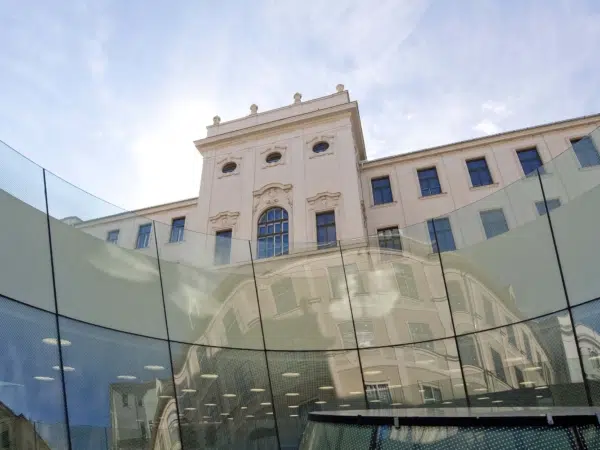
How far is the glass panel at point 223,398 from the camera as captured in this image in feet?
30.6

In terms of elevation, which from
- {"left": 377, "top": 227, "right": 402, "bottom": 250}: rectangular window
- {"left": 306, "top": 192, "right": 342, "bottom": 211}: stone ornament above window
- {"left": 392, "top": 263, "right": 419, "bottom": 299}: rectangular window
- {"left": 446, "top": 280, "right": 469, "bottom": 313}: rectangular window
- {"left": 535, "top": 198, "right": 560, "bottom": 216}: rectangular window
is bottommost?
{"left": 446, "top": 280, "right": 469, "bottom": 313}: rectangular window

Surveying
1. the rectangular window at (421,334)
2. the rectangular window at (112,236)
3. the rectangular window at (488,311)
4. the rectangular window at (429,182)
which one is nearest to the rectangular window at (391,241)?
the rectangular window at (421,334)

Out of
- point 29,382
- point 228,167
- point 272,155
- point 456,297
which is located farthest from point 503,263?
point 228,167

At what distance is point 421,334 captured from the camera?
12.7m

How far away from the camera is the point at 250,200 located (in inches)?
1006

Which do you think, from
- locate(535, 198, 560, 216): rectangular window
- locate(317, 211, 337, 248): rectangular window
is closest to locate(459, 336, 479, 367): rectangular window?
locate(535, 198, 560, 216): rectangular window

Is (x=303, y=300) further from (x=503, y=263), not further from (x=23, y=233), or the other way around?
(x=23, y=233)

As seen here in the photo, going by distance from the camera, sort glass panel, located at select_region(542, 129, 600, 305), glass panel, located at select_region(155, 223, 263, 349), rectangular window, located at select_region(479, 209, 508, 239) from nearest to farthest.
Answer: glass panel, located at select_region(542, 129, 600, 305)
glass panel, located at select_region(155, 223, 263, 349)
rectangular window, located at select_region(479, 209, 508, 239)

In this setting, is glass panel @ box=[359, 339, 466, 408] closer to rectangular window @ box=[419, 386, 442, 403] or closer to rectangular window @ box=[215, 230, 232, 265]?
rectangular window @ box=[419, 386, 442, 403]

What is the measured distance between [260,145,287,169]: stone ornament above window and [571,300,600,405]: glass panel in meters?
18.7

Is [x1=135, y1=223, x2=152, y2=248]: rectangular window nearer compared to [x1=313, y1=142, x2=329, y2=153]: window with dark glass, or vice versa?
[x1=135, y1=223, x2=152, y2=248]: rectangular window

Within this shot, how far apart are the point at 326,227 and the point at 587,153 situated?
570 inches

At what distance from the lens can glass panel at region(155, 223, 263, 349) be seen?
1069 centimetres

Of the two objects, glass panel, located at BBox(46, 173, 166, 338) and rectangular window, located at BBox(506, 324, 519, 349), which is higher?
glass panel, located at BBox(46, 173, 166, 338)
